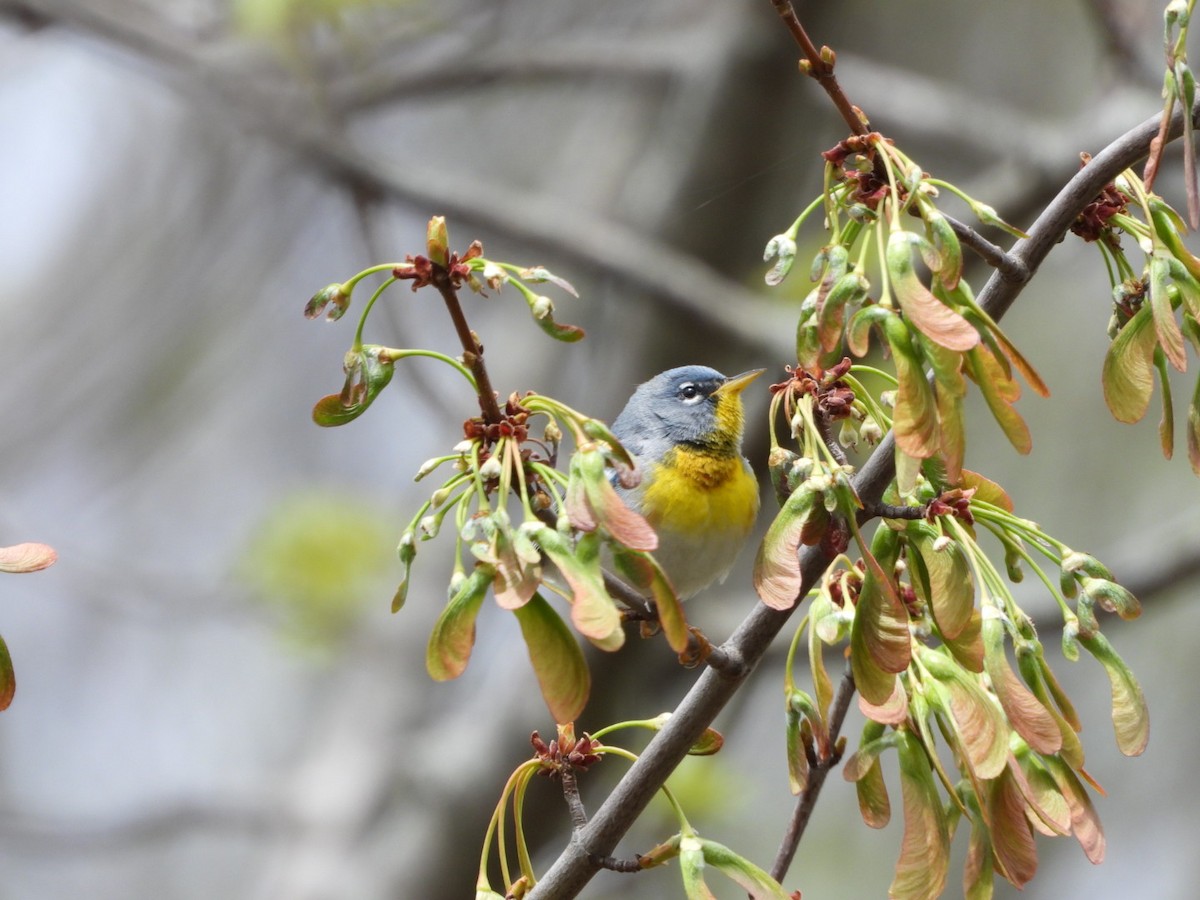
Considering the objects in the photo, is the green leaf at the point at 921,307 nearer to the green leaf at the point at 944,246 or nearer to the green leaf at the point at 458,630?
the green leaf at the point at 944,246

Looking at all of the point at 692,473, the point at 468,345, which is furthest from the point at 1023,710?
the point at 692,473

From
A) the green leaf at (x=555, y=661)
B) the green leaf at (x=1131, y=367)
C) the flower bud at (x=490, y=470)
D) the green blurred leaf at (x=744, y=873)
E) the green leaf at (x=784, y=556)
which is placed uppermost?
the green leaf at (x=1131, y=367)

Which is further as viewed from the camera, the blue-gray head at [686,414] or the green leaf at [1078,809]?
the blue-gray head at [686,414]

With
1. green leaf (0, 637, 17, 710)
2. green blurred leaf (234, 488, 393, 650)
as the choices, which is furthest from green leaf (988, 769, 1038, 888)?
green blurred leaf (234, 488, 393, 650)

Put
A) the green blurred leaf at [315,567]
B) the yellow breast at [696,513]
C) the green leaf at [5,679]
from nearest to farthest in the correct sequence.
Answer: the green leaf at [5,679] < the yellow breast at [696,513] < the green blurred leaf at [315,567]

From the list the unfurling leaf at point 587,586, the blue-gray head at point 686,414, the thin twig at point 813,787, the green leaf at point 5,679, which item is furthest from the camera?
the blue-gray head at point 686,414

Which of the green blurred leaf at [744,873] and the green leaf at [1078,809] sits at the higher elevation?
the green leaf at [1078,809]

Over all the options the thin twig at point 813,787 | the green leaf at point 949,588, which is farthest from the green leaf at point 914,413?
the thin twig at point 813,787

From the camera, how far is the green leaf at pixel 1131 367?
1487mm

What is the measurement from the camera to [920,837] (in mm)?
1530

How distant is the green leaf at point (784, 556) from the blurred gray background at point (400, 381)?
3.18m

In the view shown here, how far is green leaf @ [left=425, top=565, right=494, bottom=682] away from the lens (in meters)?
1.30

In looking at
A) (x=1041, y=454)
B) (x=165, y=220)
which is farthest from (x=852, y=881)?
(x=165, y=220)

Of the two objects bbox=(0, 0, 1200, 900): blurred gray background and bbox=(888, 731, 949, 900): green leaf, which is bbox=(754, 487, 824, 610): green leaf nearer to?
bbox=(888, 731, 949, 900): green leaf
